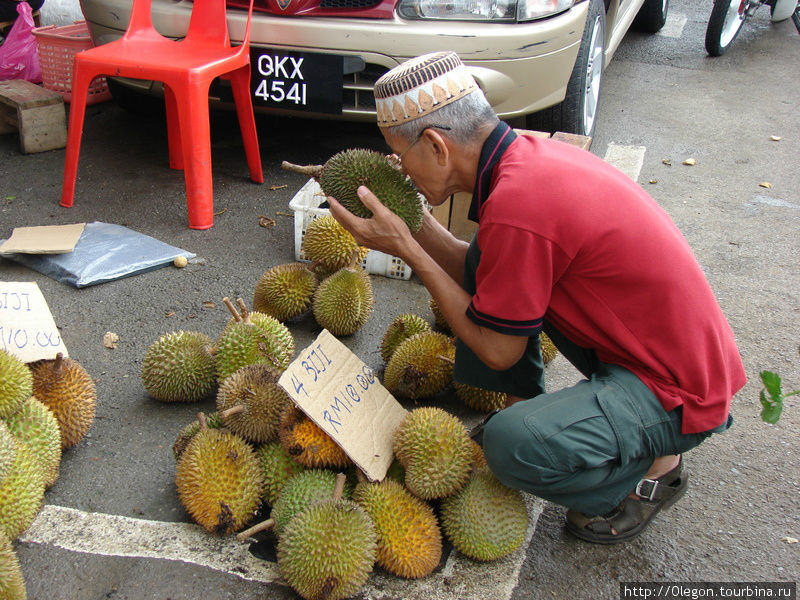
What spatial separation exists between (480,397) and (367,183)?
2.84 feet

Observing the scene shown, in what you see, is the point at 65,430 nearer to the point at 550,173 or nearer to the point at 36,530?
the point at 36,530

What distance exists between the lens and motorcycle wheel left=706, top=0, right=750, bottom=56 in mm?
6406

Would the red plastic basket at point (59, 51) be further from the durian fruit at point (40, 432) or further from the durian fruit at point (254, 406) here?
the durian fruit at point (254, 406)

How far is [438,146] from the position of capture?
183 centimetres

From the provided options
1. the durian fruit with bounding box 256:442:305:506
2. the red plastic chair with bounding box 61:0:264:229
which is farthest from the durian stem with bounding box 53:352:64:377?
the red plastic chair with bounding box 61:0:264:229

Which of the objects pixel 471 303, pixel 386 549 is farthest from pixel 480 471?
pixel 471 303

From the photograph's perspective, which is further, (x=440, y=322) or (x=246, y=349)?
(x=440, y=322)

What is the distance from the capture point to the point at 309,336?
2928 millimetres

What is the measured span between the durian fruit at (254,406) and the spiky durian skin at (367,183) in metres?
0.55

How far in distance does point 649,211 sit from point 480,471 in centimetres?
80

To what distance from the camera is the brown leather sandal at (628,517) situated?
6.62 feet

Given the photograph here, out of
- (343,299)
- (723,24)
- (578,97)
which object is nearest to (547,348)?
(343,299)

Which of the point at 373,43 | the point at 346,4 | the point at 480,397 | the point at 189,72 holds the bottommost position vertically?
the point at 480,397

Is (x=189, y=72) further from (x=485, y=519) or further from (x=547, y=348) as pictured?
(x=485, y=519)
